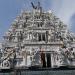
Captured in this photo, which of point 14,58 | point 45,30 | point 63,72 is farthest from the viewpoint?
point 45,30

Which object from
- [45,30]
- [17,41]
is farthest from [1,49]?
[45,30]

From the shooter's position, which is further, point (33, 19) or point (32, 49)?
point (33, 19)

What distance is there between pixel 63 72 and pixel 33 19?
13.0 m

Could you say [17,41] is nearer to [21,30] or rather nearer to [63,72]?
[21,30]

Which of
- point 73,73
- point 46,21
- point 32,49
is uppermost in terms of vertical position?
point 46,21

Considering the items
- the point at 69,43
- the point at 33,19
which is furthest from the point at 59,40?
the point at 33,19

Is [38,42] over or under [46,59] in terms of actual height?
over

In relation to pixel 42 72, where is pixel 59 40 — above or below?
above

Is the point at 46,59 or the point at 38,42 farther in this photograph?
the point at 38,42

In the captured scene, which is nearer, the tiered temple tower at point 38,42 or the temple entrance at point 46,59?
the tiered temple tower at point 38,42

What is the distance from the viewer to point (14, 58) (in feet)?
157

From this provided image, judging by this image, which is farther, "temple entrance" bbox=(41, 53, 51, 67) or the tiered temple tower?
"temple entrance" bbox=(41, 53, 51, 67)

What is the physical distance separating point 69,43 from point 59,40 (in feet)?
5.51

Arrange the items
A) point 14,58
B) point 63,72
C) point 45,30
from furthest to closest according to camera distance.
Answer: point 45,30
point 14,58
point 63,72
